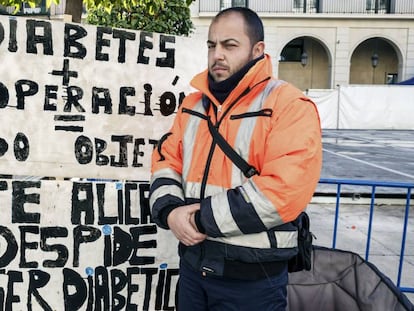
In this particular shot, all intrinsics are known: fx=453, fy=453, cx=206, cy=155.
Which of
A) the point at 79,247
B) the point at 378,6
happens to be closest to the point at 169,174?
the point at 79,247

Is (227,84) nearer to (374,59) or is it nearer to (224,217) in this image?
(224,217)

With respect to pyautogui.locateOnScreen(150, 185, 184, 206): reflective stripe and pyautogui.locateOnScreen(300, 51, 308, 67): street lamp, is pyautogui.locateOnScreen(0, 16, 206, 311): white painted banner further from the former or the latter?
pyautogui.locateOnScreen(300, 51, 308, 67): street lamp

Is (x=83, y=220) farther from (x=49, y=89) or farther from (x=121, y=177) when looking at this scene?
(x=49, y=89)

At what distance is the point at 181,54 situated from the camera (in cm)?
270

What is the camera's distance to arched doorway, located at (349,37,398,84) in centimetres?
2672

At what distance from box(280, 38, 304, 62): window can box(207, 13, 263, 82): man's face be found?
2586 cm

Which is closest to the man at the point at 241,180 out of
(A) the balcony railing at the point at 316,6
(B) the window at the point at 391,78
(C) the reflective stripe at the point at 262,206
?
(C) the reflective stripe at the point at 262,206

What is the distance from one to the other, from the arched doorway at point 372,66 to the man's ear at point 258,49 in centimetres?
2672

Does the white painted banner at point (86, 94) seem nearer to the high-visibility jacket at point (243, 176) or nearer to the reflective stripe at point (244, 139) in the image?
the high-visibility jacket at point (243, 176)

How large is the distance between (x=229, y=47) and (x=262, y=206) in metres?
0.65

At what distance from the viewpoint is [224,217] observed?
1.63 metres

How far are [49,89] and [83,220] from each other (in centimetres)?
77

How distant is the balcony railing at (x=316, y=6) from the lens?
24281 millimetres

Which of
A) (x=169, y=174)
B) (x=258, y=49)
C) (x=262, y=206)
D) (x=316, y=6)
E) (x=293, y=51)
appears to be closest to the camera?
(x=262, y=206)
